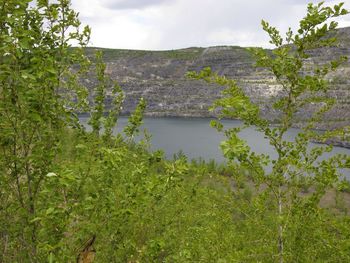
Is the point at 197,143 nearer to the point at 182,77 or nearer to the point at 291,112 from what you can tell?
the point at 291,112

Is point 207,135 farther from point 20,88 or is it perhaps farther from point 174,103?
point 20,88

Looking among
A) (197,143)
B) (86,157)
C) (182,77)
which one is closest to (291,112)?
(86,157)

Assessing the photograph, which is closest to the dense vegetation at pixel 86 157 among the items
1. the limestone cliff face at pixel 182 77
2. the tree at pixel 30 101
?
the tree at pixel 30 101

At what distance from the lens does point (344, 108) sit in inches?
2793

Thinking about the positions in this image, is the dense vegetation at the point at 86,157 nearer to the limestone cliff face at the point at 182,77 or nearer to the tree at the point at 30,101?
the tree at the point at 30,101

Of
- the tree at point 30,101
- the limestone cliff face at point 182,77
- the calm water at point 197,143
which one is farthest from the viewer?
the limestone cliff face at point 182,77

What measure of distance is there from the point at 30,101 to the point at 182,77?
122 meters

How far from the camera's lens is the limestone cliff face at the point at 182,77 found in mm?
98125

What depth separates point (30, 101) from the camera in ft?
11.1

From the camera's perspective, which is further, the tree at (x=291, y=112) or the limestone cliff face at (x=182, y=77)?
the limestone cliff face at (x=182, y=77)

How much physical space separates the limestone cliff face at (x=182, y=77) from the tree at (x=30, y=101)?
8107 cm

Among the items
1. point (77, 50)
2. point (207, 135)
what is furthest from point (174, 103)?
point (77, 50)

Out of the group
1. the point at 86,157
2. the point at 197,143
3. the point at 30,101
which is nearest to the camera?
the point at 30,101

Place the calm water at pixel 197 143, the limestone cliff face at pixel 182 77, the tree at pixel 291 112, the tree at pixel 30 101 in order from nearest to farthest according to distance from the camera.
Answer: the tree at pixel 30 101 < the tree at pixel 291 112 < the calm water at pixel 197 143 < the limestone cliff face at pixel 182 77
